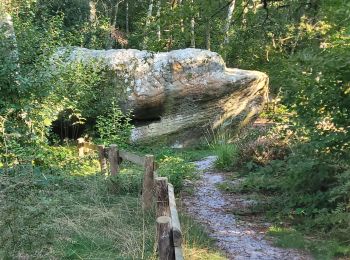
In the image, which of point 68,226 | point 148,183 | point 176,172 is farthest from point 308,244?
point 176,172

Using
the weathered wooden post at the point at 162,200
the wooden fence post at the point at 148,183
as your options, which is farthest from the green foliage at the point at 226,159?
the weathered wooden post at the point at 162,200

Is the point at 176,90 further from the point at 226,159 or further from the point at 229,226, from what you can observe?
the point at 229,226

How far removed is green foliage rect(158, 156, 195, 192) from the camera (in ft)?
27.6

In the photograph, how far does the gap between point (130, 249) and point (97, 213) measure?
4.39ft

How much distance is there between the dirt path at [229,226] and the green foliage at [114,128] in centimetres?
356

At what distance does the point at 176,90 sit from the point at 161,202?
9633 mm

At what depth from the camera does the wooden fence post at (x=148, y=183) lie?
237 inches

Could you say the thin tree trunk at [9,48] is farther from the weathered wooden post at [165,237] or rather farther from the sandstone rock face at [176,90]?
→ the weathered wooden post at [165,237]

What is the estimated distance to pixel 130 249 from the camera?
471cm

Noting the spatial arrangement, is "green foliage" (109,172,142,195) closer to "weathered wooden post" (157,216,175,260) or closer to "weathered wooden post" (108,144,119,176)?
"weathered wooden post" (108,144,119,176)

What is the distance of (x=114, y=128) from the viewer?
12289 millimetres

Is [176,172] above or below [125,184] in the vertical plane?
below

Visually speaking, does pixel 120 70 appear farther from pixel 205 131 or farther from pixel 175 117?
pixel 205 131

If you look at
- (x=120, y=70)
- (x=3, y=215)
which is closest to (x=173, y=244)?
(x=3, y=215)
